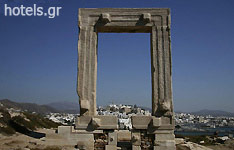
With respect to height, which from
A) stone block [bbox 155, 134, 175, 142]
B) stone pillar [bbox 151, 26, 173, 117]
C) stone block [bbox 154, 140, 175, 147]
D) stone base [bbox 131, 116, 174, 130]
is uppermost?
stone pillar [bbox 151, 26, 173, 117]

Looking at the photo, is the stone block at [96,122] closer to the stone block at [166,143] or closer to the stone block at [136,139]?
the stone block at [136,139]

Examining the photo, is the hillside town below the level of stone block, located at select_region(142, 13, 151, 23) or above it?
below

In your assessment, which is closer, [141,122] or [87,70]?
[141,122]

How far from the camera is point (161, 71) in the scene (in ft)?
24.0

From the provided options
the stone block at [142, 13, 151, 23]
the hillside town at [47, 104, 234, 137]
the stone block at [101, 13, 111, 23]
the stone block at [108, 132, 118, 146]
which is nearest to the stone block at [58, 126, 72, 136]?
the hillside town at [47, 104, 234, 137]

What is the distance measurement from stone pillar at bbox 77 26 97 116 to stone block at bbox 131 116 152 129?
1.40 metres

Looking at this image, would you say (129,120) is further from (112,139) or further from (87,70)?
(87,70)

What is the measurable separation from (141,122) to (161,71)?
1878 mm

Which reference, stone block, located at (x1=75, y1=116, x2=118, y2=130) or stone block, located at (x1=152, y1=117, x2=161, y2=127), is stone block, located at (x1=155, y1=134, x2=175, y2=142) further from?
stone block, located at (x1=75, y1=116, x2=118, y2=130)

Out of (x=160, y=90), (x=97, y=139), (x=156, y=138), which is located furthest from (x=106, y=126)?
(x=160, y=90)

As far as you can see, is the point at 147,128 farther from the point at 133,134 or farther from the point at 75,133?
the point at 75,133

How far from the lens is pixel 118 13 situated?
7699 mm

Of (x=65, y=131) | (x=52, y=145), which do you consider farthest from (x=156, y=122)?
(x=65, y=131)

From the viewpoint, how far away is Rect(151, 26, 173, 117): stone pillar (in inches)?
280
